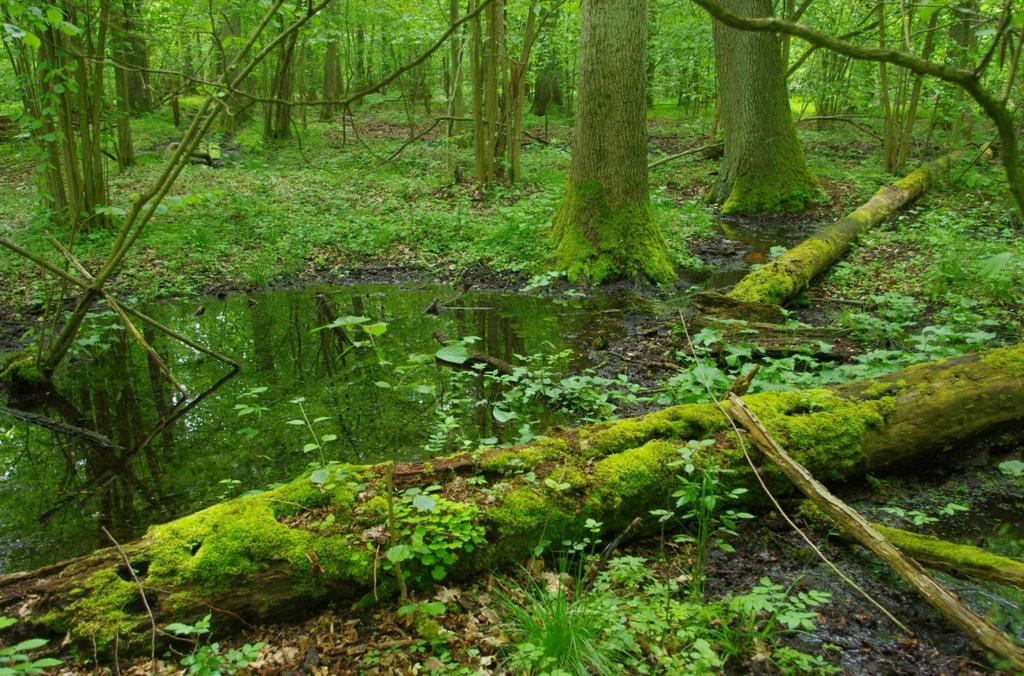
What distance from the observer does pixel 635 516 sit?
3.25 metres

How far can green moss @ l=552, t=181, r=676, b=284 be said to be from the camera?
8.48 m

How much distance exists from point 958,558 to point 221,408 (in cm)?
537

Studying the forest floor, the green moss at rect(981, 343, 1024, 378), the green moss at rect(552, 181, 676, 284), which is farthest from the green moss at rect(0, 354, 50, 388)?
the green moss at rect(981, 343, 1024, 378)

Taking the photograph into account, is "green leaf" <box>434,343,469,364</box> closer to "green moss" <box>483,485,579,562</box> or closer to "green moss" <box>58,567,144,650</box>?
"green moss" <box>483,485,579,562</box>

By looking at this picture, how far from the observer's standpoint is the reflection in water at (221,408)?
13.3 ft

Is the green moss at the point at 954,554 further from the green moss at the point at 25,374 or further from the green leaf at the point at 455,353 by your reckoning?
the green moss at the point at 25,374

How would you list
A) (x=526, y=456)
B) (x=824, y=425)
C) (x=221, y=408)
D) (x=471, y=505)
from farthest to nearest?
(x=221, y=408), (x=824, y=425), (x=526, y=456), (x=471, y=505)

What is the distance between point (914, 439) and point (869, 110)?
2190 cm

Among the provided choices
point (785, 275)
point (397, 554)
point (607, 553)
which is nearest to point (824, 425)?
point (607, 553)

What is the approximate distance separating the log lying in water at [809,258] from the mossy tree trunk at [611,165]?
161 centimetres

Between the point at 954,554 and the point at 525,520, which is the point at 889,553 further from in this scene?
the point at 525,520

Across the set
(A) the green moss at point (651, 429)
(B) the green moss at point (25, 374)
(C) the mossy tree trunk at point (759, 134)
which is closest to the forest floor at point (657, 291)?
(A) the green moss at point (651, 429)

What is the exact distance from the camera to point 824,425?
11.8 feet

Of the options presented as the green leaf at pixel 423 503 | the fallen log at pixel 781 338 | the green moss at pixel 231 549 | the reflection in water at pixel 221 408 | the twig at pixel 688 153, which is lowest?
the reflection in water at pixel 221 408
